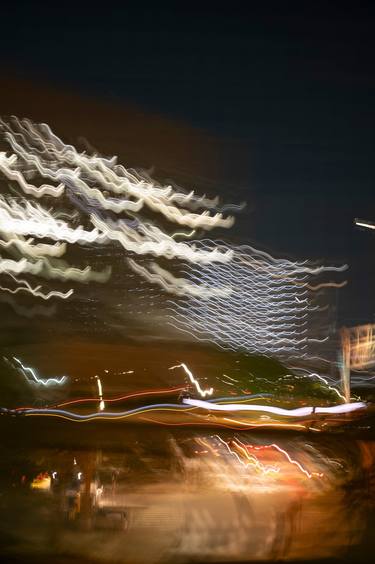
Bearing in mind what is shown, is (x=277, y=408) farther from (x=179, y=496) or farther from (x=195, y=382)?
(x=179, y=496)

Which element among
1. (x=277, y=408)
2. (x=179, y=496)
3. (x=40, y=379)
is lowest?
(x=179, y=496)

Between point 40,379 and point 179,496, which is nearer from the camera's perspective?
point 179,496

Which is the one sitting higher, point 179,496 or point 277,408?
point 277,408

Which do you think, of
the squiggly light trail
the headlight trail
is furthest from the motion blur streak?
the squiggly light trail

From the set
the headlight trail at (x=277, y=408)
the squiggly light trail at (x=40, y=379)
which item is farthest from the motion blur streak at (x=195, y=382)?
the squiggly light trail at (x=40, y=379)

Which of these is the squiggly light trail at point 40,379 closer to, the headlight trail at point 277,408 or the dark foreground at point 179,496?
the dark foreground at point 179,496

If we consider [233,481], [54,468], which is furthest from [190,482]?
[54,468]

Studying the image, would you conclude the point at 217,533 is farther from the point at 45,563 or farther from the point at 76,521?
the point at 45,563

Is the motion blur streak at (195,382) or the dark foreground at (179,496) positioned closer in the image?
the dark foreground at (179,496)

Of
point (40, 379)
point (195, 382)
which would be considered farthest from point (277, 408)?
point (40, 379)

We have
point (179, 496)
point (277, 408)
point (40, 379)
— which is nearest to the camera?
point (179, 496)

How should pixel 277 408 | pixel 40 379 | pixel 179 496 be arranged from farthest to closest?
1. pixel 277 408
2. pixel 40 379
3. pixel 179 496

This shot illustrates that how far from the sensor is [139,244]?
17094 mm

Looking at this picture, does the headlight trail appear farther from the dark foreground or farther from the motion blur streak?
the dark foreground
